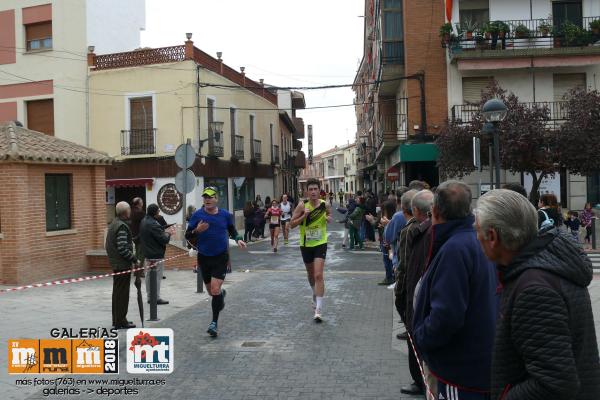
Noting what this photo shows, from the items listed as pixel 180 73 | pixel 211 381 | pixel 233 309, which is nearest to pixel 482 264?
pixel 211 381

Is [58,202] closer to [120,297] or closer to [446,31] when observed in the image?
[120,297]

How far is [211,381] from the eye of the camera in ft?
18.2

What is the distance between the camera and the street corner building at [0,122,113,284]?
38.9 feet

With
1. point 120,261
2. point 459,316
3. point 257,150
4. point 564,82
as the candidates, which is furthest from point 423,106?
point 459,316

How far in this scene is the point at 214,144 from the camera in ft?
86.8

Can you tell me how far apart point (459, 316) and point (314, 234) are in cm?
522

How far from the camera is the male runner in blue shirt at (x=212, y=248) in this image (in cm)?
736

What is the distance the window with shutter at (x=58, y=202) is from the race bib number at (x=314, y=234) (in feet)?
24.0

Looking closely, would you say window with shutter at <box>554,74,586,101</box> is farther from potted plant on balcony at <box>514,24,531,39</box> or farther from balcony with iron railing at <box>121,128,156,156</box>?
balcony with iron railing at <box>121,128,156,156</box>

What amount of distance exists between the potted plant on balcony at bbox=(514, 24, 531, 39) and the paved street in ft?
41.7

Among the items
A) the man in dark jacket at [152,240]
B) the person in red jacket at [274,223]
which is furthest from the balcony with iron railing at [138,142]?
the man in dark jacket at [152,240]

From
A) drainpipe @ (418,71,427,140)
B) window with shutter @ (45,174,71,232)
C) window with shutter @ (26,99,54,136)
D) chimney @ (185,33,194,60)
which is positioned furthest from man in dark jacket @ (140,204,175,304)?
window with shutter @ (26,99,54,136)

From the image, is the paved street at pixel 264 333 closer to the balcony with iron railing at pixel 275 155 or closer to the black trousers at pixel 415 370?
the black trousers at pixel 415 370

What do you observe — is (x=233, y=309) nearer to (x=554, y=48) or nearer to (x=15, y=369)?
(x=15, y=369)
